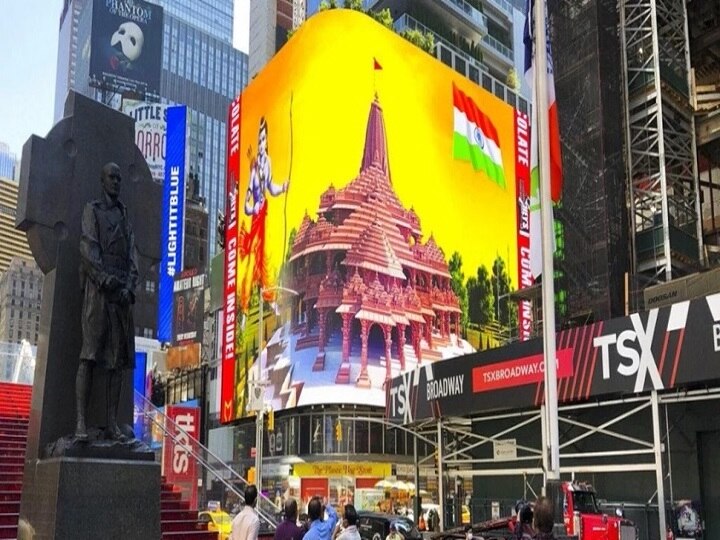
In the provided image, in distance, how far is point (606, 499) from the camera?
71.2ft

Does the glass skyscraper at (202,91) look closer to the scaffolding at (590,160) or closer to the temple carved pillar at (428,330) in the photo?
the temple carved pillar at (428,330)

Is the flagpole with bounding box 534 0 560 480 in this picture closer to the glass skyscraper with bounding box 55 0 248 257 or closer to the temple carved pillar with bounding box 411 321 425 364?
the temple carved pillar with bounding box 411 321 425 364

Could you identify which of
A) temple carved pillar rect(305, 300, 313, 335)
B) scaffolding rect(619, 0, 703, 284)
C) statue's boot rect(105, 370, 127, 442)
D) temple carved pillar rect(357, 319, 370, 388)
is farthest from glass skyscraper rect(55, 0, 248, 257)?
statue's boot rect(105, 370, 127, 442)

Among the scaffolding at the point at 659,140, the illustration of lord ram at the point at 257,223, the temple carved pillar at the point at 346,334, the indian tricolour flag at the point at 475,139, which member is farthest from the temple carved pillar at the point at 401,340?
the scaffolding at the point at 659,140

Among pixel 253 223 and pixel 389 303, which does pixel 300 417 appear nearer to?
pixel 389 303

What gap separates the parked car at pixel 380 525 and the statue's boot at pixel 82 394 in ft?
48.5

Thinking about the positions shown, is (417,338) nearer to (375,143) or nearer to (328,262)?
(328,262)

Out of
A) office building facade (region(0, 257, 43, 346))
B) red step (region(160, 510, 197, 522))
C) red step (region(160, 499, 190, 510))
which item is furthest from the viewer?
office building facade (region(0, 257, 43, 346))

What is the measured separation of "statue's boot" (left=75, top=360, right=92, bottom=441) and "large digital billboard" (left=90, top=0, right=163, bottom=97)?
427 feet

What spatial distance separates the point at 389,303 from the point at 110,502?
148 feet

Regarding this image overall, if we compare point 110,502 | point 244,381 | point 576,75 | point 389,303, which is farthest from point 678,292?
point 244,381

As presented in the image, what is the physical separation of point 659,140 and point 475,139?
94.3 feet

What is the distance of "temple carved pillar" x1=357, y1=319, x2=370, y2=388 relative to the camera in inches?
2013

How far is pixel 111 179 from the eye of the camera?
28.5 ft
